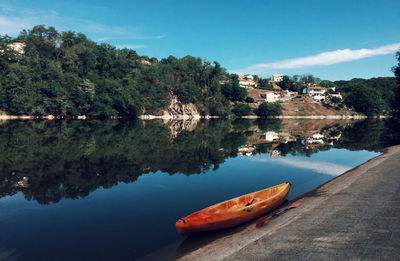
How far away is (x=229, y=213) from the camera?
37.9 ft

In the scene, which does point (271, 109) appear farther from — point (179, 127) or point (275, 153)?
point (275, 153)

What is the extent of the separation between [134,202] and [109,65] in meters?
132

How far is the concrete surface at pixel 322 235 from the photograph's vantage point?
27.1 ft

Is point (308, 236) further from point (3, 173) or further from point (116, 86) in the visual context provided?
point (116, 86)

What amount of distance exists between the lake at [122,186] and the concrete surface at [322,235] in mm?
2374

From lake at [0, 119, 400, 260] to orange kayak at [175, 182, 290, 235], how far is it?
1.12 meters

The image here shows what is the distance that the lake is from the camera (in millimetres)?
10964

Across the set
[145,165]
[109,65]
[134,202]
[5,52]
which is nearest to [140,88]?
[109,65]

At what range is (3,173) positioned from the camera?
2231 centimetres

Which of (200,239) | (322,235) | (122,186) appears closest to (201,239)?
(200,239)

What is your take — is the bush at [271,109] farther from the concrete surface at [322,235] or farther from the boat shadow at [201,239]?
the boat shadow at [201,239]

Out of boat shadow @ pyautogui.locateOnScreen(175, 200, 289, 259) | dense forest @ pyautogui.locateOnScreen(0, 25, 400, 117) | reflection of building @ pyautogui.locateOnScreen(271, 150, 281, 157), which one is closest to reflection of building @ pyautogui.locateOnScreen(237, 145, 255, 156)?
reflection of building @ pyautogui.locateOnScreen(271, 150, 281, 157)

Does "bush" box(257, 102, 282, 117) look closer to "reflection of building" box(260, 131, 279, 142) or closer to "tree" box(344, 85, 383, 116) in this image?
"tree" box(344, 85, 383, 116)

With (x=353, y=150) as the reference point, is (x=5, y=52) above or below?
above
